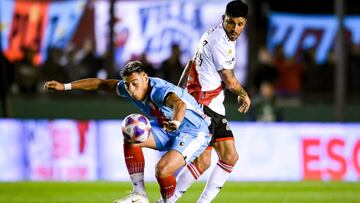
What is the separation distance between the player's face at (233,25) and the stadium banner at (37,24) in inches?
380

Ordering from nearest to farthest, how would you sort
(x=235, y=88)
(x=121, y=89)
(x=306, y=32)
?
(x=121, y=89) < (x=235, y=88) < (x=306, y=32)

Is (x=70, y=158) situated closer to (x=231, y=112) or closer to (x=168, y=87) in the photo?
(x=231, y=112)

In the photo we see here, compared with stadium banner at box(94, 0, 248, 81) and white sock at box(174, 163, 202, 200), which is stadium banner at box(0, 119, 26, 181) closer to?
stadium banner at box(94, 0, 248, 81)

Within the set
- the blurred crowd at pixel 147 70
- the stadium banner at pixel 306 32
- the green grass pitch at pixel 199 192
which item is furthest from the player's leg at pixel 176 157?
the stadium banner at pixel 306 32

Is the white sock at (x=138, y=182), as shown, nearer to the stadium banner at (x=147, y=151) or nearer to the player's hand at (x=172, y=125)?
the player's hand at (x=172, y=125)

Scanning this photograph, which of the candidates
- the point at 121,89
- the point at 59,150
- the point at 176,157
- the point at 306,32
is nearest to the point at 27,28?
the point at 59,150

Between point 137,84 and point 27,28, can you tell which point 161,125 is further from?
point 27,28

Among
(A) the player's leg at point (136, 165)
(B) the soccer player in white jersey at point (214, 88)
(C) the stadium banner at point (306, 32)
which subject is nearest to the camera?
(A) the player's leg at point (136, 165)

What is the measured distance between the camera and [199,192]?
14.6 m

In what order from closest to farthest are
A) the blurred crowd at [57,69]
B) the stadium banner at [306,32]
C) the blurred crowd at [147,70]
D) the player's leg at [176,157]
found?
the player's leg at [176,157] → the blurred crowd at [147,70] → the blurred crowd at [57,69] → the stadium banner at [306,32]

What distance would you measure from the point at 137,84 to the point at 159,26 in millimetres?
11016

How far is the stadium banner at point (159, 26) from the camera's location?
2017 cm

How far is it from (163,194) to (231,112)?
9.90m

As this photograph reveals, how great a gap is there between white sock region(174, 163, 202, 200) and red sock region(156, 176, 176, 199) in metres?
0.59
